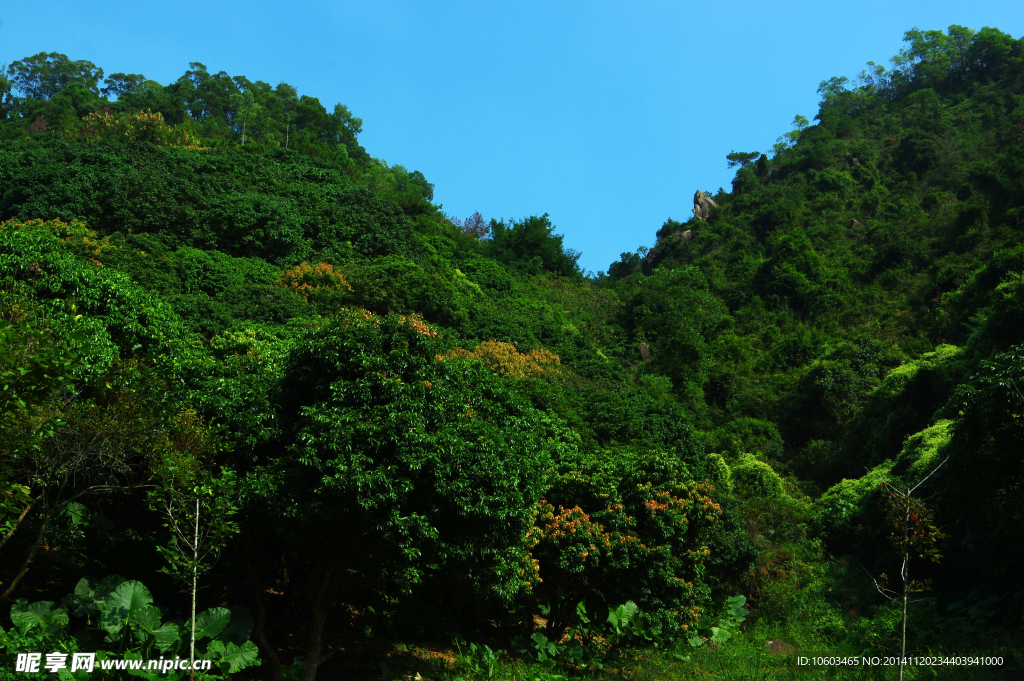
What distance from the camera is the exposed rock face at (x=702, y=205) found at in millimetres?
65062

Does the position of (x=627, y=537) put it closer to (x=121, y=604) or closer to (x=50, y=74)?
(x=121, y=604)

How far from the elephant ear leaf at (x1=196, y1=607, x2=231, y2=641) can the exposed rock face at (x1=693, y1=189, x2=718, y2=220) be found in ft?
197

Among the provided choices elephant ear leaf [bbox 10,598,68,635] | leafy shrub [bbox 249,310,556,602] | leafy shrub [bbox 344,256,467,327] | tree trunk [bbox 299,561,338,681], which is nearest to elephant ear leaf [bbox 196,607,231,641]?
leafy shrub [bbox 249,310,556,602]

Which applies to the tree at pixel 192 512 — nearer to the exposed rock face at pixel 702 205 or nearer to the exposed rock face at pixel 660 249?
the exposed rock face at pixel 660 249

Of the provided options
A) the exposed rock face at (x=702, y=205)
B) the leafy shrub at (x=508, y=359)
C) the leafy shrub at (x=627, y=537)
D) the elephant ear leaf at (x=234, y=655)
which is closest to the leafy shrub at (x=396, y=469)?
the elephant ear leaf at (x=234, y=655)

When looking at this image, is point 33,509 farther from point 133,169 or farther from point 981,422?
point 133,169

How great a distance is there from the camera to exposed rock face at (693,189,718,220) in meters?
65.1

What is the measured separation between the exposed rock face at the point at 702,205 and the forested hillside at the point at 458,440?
733 inches

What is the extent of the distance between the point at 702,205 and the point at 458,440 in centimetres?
6003

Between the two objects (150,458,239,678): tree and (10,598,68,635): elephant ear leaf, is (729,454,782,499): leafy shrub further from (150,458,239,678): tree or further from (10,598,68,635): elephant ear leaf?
(10,598,68,635): elephant ear leaf

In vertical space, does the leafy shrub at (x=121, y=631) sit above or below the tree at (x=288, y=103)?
below

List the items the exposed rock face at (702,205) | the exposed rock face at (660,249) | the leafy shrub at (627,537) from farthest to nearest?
the exposed rock face at (702,205)
the exposed rock face at (660,249)
the leafy shrub at (627,537)

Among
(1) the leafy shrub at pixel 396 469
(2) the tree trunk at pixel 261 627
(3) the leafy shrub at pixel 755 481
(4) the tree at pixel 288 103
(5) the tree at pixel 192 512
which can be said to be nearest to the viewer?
(5) the tree at pixel 192 512

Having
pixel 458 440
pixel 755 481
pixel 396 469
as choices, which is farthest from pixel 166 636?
pixel 755 481
